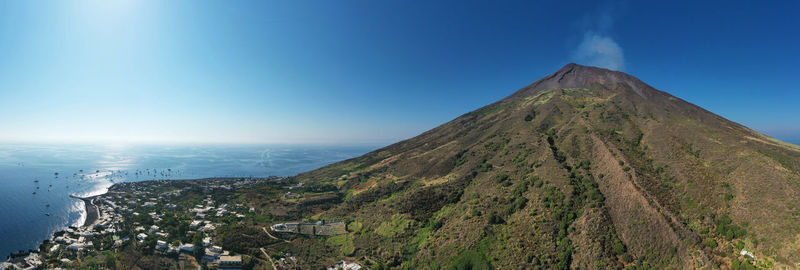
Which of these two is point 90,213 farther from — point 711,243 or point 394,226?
point 711,243

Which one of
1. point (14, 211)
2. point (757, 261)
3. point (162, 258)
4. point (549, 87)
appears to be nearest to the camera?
point (757, 261)

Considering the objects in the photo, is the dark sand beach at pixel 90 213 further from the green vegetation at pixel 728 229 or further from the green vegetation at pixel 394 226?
the green vegetation at pixel 728 229

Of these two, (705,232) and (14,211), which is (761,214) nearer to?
(705,232)

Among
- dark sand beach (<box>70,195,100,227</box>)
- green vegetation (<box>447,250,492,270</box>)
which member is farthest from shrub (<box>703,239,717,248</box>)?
dark sand beach (<box>70,195,100,227</box>)

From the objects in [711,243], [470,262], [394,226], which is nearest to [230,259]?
[394,226]

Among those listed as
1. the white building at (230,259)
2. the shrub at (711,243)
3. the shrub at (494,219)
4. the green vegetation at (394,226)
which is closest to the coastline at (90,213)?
the white building at (230,259)

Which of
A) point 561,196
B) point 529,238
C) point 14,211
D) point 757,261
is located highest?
point 561,196

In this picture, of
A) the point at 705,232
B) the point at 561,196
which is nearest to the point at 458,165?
the point at 561,196
